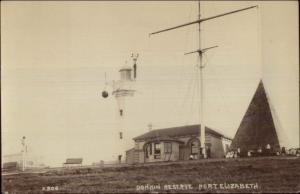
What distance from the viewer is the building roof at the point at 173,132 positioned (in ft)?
29.9

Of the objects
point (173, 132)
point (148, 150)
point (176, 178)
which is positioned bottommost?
point (176, 178)

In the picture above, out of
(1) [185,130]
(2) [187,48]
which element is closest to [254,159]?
(1) [185,130]

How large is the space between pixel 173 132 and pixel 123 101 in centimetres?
100

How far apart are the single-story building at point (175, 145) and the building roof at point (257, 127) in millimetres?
228

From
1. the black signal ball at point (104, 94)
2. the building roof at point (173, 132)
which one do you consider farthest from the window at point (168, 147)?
the black signal ball at point (104, 94)

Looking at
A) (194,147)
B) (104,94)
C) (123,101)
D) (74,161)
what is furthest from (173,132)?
(74,161)

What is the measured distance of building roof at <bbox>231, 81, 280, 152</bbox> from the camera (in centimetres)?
852

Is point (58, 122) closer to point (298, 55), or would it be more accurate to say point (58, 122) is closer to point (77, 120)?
point (77, 120)

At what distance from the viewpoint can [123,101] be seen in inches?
370

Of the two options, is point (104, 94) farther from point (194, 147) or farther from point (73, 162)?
point (194, 147)

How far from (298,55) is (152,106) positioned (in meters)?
2.31

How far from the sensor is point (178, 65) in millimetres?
8578

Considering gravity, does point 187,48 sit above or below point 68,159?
above

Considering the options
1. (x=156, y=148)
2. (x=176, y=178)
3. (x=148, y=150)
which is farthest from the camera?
(x=156, y=148)
